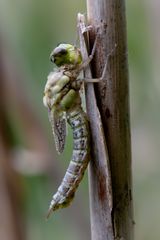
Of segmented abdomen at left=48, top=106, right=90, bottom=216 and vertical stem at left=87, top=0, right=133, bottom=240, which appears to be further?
segmented abdomen at left=48, top=106, right=90, bottom=216

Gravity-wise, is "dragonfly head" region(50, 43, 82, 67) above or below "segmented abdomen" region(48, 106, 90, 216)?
above

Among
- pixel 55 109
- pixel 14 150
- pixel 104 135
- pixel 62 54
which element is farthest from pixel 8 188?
pixel 104 135

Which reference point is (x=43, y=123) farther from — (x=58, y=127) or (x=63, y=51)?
(x=63, y=51)

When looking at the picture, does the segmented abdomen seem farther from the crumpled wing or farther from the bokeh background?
the bokeh background

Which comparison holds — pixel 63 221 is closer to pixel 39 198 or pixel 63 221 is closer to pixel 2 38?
pixel 39 198

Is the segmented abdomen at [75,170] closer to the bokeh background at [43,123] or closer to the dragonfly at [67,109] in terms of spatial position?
the dragonfly at [67,109]

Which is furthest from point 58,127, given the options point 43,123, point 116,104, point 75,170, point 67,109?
point 43,123

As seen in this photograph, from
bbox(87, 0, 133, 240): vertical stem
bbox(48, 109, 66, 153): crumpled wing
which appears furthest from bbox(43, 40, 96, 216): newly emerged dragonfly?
bbox(87, 0, 133, 240): vertical stem

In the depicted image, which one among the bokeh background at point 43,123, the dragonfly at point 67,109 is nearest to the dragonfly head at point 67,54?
the dragonfly at point 67,109
